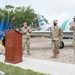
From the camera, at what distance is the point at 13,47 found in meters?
10.1

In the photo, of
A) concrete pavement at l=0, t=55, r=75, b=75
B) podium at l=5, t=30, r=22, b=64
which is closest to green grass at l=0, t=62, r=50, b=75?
concrete pavement at l=0, t=55, r=75, b=75

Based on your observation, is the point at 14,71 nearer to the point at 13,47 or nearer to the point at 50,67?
the point at 50,67

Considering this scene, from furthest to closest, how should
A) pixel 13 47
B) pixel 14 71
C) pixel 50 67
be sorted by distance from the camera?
pixel 13 47 < pixel 50 67 < pixel 14 71

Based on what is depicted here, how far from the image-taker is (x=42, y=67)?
8.95m

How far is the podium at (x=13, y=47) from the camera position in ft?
33.0

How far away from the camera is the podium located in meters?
10.1

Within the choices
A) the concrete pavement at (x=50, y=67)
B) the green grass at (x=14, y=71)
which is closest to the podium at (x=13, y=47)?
the concrete pavement at (x=50, y=67)

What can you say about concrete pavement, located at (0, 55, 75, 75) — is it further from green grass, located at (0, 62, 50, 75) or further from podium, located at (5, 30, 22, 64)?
green grass, located at (0, 62, 50, 75)

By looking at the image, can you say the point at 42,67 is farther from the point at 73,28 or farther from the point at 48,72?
the point at 73,28

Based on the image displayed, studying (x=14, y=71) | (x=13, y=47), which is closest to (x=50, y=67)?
(x=14, y=71)

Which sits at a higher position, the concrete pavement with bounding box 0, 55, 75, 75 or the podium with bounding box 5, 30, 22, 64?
the podium with bounding box 5, 30, 22, 64

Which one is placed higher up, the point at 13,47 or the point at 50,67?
the point at 13,47

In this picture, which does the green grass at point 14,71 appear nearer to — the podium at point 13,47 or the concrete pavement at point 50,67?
the concrete pavement at point 50,67

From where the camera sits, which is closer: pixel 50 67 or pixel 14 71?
pixel 14 71
